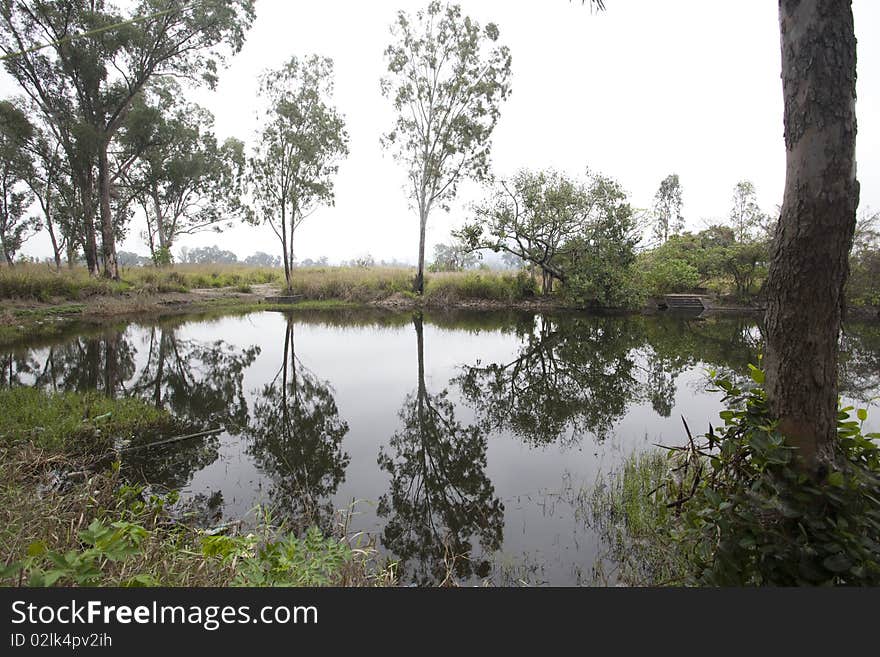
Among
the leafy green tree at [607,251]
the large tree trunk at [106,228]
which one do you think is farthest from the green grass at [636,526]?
the large tree trunk at [106,228]

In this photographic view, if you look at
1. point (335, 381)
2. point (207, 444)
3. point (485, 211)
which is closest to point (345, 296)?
point (485, 211)

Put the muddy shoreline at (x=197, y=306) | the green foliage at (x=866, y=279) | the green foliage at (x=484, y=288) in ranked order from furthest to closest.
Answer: the green foliage at (x=484, y=288), the green foliage at (x=866, y=279), the muddy shoreline at (x=197, y=306)

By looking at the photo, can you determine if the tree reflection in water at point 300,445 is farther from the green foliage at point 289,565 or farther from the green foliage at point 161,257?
the green foliage at point 161,257

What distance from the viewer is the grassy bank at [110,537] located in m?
1.70

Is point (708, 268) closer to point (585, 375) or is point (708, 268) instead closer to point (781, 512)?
point (585, 375)

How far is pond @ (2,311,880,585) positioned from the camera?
11.4 ft

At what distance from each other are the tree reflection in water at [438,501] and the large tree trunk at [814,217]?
209 cm

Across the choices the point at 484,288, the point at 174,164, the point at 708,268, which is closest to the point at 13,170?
the point at 174,164

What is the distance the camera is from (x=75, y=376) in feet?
24.8

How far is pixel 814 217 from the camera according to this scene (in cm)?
176

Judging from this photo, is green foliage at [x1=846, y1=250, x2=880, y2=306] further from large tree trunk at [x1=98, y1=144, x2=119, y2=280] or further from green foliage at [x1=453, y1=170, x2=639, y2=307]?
large tree trunk at [x1=98, y1=144, x2=119, y2=280]

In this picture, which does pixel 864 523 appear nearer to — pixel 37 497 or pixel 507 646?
pixel 507 646

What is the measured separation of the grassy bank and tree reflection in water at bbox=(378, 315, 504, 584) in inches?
13.4

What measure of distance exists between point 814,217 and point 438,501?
3.48 m
